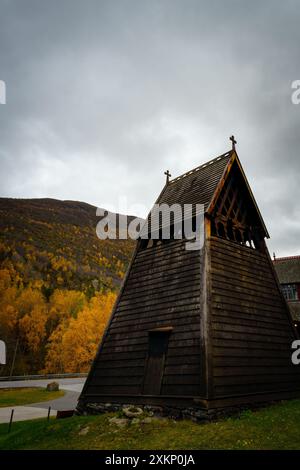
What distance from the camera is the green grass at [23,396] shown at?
24289mm

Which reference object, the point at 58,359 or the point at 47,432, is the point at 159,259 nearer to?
the point at 47,432

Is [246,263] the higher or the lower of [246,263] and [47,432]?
the higher

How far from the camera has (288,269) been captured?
1249 inches

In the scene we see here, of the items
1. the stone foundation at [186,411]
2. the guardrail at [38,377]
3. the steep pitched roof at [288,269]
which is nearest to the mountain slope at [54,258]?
the guardrail at [38,377]

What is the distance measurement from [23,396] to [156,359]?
833 inches

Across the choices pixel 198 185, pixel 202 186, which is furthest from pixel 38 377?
pixel 202 186

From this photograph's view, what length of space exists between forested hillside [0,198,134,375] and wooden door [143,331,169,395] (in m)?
40.2

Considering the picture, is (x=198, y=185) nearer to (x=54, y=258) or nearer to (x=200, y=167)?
(x=200, y=167)

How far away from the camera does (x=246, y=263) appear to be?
14820mm

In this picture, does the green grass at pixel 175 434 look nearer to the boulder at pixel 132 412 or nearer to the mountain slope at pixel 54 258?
the boulder at pixel 132 412
